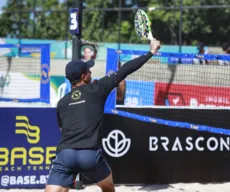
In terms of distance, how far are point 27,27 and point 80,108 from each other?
2053 centimetres

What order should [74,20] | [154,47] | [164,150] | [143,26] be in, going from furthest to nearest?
[164,150]
[74,20]
[143,26]
[154,47]

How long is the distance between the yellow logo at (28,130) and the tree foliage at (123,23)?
12.9m

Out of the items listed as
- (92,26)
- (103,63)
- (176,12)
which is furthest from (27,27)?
A: (103,63)

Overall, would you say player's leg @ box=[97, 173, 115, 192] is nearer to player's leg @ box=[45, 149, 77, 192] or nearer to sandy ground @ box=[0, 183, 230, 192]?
player's leg @ box=[45, 149, 77, 192]

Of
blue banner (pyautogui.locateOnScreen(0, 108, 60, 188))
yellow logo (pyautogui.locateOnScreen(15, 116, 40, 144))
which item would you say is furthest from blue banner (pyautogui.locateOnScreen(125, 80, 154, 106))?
yellow logo (pyautogui.locateOnScreen(15, 116, 40, 144))

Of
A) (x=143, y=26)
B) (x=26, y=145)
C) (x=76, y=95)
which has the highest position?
(x=143, y=26)

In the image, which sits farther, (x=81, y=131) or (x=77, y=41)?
(x=77, y=41)

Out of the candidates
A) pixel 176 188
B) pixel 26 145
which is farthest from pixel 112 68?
pixel 176 188

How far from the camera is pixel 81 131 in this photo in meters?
4.26

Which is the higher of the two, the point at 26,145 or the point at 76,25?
the point at 76,25

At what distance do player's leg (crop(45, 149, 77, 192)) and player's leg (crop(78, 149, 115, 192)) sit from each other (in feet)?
0.25

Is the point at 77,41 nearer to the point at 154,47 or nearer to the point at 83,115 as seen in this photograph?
the point at 154,47

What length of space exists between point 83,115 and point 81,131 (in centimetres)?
14

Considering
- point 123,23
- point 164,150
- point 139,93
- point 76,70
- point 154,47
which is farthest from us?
point 123,23
